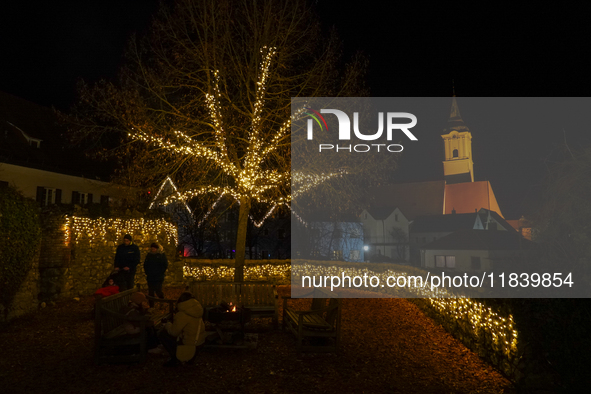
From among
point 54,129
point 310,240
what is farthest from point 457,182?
point 54,129

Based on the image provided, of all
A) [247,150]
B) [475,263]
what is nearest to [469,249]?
[475,263]

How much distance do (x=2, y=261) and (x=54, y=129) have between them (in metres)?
16.1

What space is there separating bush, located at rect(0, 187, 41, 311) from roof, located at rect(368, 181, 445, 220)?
62527 mm

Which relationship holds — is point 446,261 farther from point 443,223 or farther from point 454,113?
point 454,113

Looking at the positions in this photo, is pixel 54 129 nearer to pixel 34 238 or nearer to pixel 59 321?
pixel 34 238

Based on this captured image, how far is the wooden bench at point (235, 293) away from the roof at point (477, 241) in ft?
112

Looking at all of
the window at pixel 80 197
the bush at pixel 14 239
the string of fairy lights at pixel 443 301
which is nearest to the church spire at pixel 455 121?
the string of fairy lights at pixel 443 301

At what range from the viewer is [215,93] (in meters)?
12.8

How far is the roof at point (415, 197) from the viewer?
70.6 meters

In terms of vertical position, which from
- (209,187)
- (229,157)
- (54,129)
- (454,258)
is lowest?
(454,258)

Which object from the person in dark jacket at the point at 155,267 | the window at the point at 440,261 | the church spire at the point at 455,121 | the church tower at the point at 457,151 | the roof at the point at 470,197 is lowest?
the window at the point at 440,261

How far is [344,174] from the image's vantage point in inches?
571

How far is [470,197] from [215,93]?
67.4 metres

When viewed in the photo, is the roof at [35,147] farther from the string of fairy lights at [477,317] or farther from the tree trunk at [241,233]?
the string of fairy lights at [477,317]
